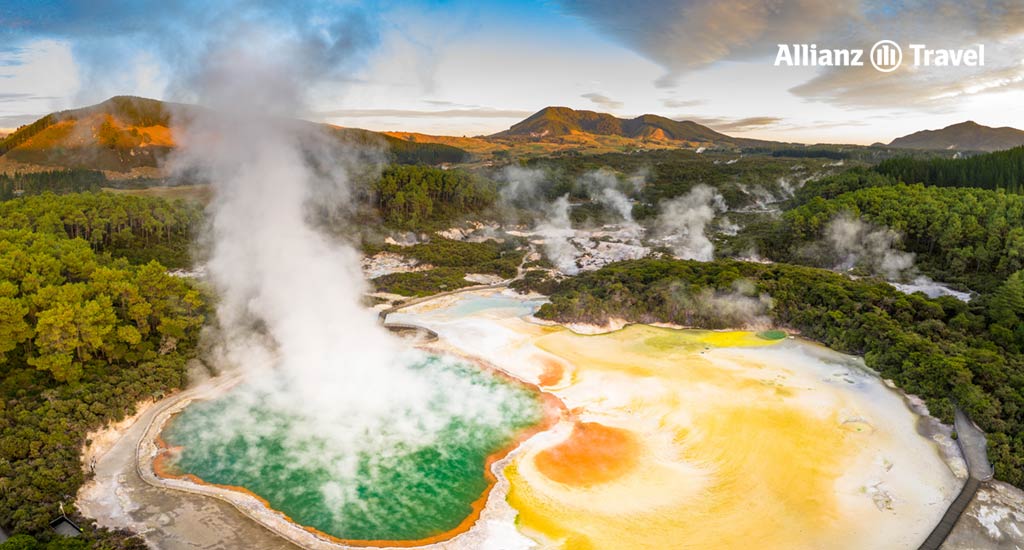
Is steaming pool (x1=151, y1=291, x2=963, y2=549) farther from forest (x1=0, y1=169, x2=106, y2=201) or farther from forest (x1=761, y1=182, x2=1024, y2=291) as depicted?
forest (x1=0, y1=169, x2=106, y2=201)

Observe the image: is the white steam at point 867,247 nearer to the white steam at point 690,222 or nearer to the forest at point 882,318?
the white steam at point 690,222

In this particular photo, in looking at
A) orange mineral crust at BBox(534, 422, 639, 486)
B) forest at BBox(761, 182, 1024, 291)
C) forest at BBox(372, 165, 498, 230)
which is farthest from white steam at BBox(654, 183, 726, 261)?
orange mineral crust at BBox(534, 422, 639, 486)

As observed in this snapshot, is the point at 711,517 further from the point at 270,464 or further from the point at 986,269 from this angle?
the point at 986,269

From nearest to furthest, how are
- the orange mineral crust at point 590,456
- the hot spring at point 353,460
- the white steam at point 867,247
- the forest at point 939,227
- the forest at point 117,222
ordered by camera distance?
the hot spring at point 353,460 → the orange mineral crust at point 590,456 → the forest at point 939,227 → the forest at point 117,222 → the white steam at point 867,247

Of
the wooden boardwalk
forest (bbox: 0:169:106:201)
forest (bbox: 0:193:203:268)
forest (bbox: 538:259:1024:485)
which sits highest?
forest (bbox: 0:169:106:201)

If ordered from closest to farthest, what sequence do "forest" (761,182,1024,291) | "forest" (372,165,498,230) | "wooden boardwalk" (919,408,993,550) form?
"wooden boardwalk" (919,408,993,550), "forest" (761,182,1024,291), "forest" (372,165,498,230)

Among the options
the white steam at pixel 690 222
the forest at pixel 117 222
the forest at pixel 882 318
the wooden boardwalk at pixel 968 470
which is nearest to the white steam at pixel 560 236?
the white steam at pixel 690 222
